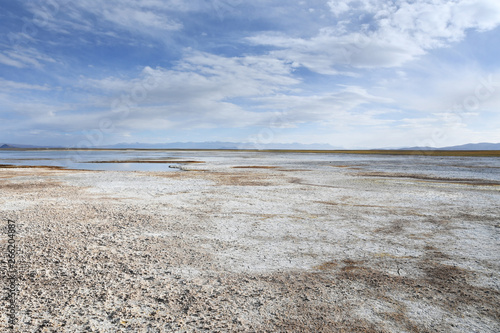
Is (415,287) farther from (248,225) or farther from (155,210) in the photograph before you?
(155,210)

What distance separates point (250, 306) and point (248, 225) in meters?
5.12

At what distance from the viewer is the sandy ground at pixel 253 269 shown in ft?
15.1

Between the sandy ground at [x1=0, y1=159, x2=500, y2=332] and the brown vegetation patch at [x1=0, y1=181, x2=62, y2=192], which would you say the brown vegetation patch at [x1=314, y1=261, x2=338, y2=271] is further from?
the brown vegetation patch at [x1=0, y1=181, x2=62, y2=192]

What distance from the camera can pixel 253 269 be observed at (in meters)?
6.44

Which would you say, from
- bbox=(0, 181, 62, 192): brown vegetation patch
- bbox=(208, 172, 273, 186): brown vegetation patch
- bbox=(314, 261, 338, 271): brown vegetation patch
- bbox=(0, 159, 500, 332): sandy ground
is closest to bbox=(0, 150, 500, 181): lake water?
bbox=(208, 172, 273, 186): brown vegetation patch

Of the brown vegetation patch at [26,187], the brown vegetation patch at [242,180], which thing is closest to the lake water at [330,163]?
the brown vegetation patch at [242,180]

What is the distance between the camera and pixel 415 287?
570 centimetres

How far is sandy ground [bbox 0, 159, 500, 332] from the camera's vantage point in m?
4.60

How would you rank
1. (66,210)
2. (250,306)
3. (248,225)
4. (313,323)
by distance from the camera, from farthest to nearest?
(66,210), (248,225), (250,306), (313,323)

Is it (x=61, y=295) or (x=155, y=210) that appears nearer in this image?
(x=61, y=295)

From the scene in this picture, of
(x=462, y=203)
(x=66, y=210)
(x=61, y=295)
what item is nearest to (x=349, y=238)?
(x=61, y=295)

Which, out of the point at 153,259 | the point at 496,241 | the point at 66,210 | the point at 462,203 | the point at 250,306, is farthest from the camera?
the point at 462,203

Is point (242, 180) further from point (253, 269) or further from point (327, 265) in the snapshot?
point (253, 269)

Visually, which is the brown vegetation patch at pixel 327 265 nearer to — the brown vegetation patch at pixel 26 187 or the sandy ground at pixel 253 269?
the sandy ground at pixel 253 269
